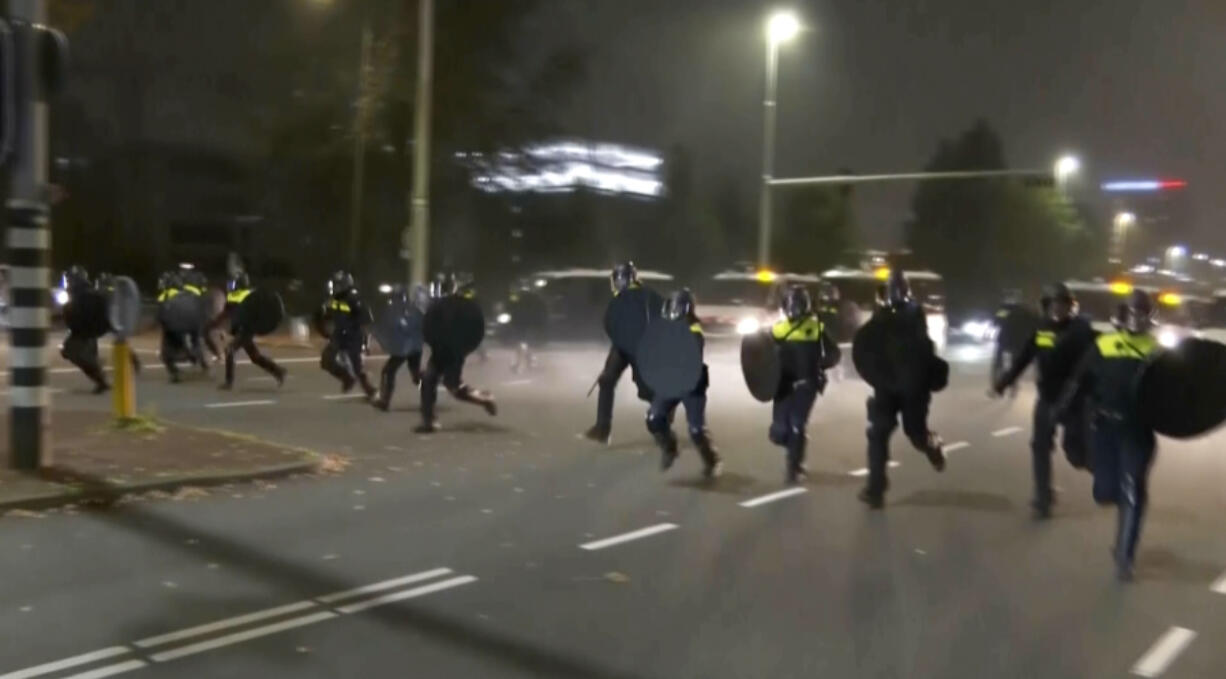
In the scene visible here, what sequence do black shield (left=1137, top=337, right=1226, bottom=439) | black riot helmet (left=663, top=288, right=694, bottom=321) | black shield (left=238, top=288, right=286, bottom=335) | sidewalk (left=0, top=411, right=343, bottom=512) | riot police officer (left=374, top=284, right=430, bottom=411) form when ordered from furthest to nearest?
black shield (left=238, top=288, right=286, bottom=335)
riot police officer (left=374, top=284, right=430, bottom=411)
black riot helmet (left=663, top=288, right=694, bottom=321)
sidewalk (left=0, top=411, right=343, bottom=512)
black shield (left=1137, top=337, right=1226, bottom=439)

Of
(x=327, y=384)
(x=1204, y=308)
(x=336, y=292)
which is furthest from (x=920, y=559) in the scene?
(x=1204, y=308)

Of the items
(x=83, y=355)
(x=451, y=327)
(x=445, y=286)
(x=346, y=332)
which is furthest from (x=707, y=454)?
(x=83, y=355)

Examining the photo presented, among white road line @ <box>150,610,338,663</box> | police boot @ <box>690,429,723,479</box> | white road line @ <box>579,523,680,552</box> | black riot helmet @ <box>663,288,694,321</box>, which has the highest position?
black riot helmet @ <box>663,288,694,321</box>

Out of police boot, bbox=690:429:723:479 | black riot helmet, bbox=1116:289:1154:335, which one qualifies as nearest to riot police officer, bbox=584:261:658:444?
police boot, bbox=690:429:723:479

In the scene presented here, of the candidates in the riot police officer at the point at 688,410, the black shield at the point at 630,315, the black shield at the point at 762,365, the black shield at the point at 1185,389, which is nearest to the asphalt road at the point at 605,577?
the riot police officer at the point at 688,410

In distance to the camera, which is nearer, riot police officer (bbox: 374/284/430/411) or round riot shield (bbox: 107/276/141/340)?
round riot shield (bbox: 107/276/141/340)

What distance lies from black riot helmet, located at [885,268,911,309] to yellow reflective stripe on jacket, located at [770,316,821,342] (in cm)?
73

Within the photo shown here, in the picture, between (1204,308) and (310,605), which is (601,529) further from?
(1204,308)

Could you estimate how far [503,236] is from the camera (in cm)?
4275

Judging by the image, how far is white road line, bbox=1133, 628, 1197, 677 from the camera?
6.33 meters

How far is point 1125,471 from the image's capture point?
8258mm

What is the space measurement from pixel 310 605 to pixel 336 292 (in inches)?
401

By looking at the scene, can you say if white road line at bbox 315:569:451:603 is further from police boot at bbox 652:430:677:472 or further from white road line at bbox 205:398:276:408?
white road line at bbox 205:398:276:408

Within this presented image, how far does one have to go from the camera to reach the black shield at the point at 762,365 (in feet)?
37.1
